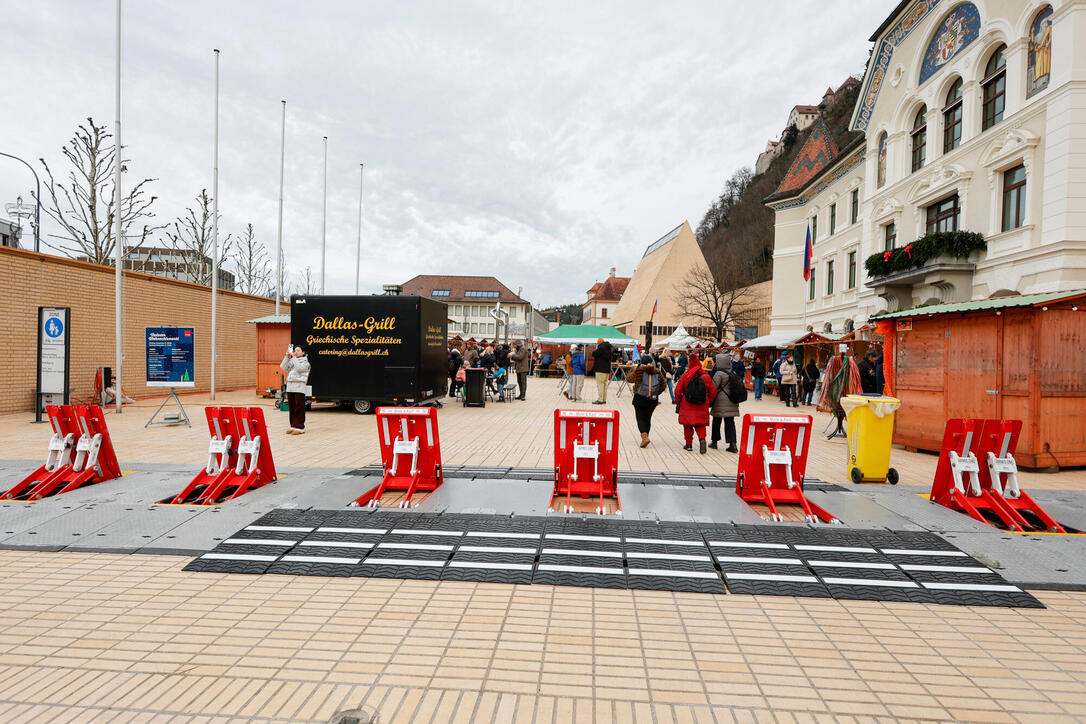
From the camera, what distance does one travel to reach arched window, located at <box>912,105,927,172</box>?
21.1 meters

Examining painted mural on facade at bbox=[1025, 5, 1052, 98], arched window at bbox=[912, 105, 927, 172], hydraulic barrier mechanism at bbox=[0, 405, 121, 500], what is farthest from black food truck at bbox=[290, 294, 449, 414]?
arched window at bbox=[912, 105, 927, 172]

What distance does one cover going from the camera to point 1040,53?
15328mm

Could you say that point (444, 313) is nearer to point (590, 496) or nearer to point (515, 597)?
point (590, 496)

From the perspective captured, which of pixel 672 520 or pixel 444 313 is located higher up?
pixel 444 313

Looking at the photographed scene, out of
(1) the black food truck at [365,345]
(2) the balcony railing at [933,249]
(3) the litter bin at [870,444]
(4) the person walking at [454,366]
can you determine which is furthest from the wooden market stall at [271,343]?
(2) the balcony railing at [933,249]

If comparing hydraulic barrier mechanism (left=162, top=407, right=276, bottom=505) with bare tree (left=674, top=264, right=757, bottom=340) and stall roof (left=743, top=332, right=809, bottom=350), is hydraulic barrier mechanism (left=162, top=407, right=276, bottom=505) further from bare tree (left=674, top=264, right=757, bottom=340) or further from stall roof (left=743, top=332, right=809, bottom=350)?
bare tree (left=674, top=264, right=757, bottom=340)

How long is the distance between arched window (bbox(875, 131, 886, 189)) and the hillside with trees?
3124 centimetres

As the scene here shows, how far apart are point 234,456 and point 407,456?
6.82 ft

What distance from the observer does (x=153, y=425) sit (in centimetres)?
1157

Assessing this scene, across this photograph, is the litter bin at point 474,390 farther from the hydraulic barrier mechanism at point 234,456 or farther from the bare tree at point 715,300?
the bare tree at point 715,300

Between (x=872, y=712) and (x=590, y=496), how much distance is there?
3795 mm

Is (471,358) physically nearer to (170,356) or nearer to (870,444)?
(170,356)

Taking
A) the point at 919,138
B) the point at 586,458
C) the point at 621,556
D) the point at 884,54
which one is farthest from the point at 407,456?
the point at 884,54

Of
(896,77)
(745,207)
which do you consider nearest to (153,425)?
(896,77)
